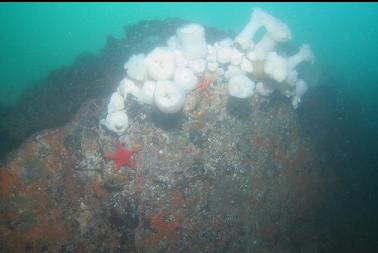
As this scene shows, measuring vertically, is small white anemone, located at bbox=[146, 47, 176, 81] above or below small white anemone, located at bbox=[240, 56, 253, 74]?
above

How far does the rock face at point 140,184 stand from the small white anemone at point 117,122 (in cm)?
16

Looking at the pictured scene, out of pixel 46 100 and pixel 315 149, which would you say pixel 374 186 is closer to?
pixel 315 149

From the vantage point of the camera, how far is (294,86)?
20.6ft

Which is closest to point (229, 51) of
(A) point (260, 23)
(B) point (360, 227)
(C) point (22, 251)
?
(A) point (260, 23)

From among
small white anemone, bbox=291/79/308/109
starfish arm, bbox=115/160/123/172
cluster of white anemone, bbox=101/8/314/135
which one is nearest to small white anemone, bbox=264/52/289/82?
cluster of white anemone, bbox=101/8/314/135

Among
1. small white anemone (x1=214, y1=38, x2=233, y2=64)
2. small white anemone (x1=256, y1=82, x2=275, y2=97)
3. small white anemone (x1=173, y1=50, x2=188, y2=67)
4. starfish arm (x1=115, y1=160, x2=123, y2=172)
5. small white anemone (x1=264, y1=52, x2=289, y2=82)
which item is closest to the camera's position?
starfish arm (x1=115, y1=160, x2=123, y2=172)

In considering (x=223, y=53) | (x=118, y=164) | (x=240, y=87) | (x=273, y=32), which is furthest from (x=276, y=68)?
(x=118, y=164)

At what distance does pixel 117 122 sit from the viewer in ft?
17.0

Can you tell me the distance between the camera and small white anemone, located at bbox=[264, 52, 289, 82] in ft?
18.2

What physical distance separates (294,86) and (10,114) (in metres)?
5.98

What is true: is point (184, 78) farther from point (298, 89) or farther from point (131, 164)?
point (298, 89)

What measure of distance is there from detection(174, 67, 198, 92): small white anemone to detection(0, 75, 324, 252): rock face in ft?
1.19

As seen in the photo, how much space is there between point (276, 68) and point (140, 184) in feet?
10.7

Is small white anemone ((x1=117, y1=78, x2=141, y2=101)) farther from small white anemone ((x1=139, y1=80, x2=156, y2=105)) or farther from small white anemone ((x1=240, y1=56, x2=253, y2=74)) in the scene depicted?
small white anemone ((x1=240, y1=56, x2=253, y2=74))
